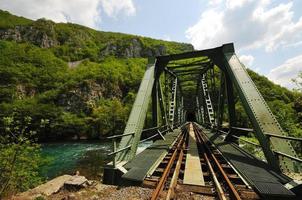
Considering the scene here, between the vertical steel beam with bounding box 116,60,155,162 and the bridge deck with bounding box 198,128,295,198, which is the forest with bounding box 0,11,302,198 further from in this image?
the bridge deck with bounding box 198,128,295,198

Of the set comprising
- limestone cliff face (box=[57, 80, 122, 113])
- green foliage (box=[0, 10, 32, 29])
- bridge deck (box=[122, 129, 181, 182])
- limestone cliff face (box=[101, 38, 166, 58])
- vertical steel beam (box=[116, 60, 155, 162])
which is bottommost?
bridge deck (box=[122, 129, 181, 182])

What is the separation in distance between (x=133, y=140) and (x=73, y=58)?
143 metres

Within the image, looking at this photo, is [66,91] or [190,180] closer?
[190,180]

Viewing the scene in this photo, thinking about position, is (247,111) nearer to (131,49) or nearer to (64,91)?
(64,91)

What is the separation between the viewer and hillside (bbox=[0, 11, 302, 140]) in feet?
184

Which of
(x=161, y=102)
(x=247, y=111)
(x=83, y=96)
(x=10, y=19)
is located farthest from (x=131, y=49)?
(x=247, y=111)

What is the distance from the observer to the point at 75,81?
76.9 metres

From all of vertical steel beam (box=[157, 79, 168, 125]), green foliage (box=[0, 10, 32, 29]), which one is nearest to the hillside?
green foliage (box=[0, 10, 32, 29])

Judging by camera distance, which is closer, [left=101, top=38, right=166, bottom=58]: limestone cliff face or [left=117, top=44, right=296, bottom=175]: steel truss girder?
[left=117, top=44, right=296, bottom=175]: steel truss girder

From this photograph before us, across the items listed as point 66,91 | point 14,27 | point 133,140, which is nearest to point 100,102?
point 66,91

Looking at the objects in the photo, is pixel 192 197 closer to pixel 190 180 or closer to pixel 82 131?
pixel 190 180

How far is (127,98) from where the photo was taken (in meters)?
80.7

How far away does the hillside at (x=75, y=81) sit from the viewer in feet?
184

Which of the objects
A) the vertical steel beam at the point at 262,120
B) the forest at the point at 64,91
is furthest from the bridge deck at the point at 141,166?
the forest at the point at 64,91
